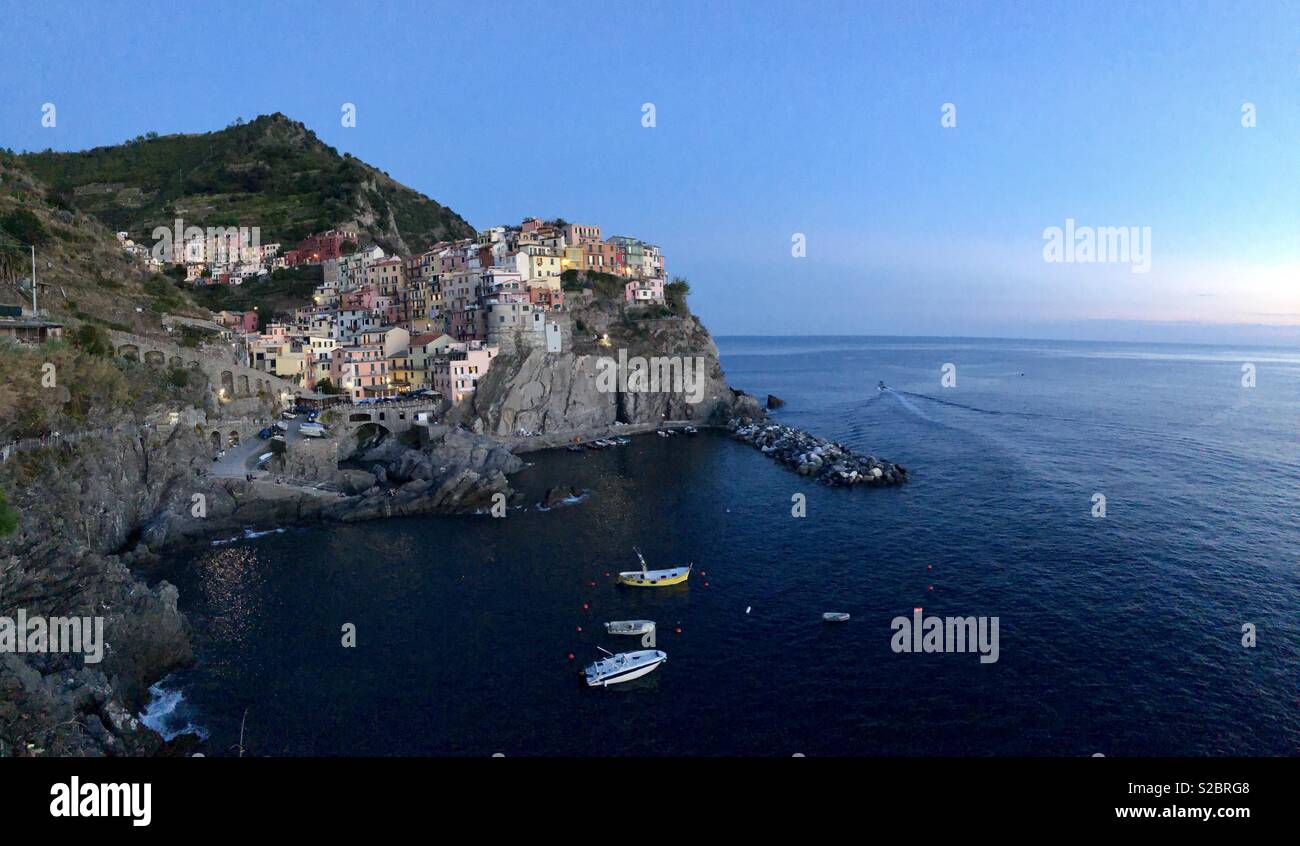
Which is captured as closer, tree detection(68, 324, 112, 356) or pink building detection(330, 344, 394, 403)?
tree detection(68, 324, 112, 356)

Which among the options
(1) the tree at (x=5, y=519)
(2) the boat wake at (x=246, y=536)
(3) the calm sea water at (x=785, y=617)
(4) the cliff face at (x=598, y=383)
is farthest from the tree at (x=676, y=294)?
(1) the tree at (x=5, y=519)

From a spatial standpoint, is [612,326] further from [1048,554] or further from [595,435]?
[1048,554]

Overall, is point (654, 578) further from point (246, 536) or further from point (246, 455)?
point (246, 455)

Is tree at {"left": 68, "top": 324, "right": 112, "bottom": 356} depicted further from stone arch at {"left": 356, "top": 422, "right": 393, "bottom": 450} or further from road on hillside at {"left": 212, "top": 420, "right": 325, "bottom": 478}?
stone arch at {"left": 356, "top": 422, "right": 393, "bottom": 450}

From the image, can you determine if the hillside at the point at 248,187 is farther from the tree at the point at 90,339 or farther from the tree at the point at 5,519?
the tree at the point at 5,519

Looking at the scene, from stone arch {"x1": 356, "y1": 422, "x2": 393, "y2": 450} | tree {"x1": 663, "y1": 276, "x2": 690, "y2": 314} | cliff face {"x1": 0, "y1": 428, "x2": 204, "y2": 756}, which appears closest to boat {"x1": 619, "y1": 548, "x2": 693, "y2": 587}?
cliff face {"x1": 0, "y1": 428, "x2": 204, "y2": 756}

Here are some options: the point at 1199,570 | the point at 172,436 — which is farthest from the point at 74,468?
the point at 1199,570
